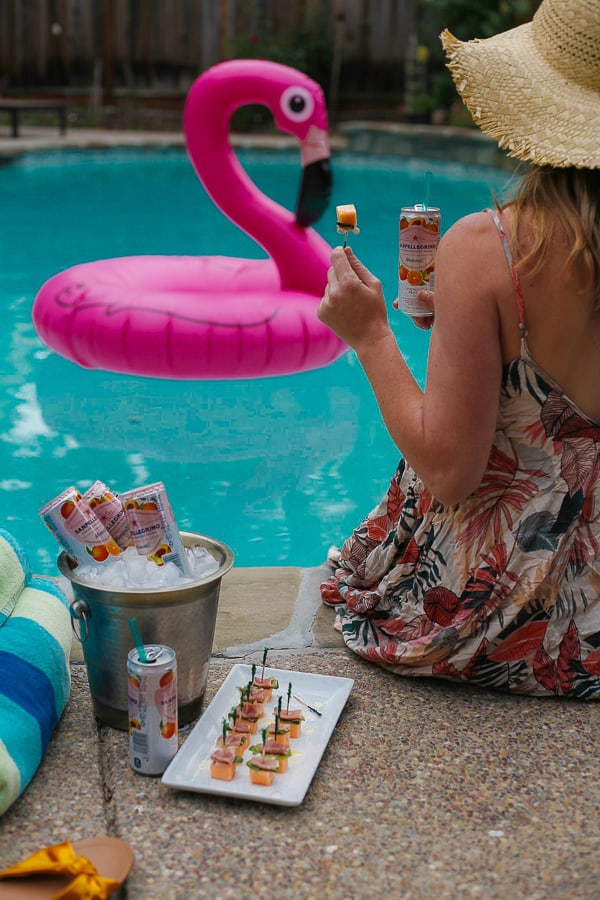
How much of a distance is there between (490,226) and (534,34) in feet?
1.07

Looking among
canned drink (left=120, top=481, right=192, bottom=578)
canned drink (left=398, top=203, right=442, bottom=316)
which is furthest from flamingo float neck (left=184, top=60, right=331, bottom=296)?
canned drink (left=120, top=481, right=192, bottom=578)

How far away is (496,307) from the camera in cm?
164

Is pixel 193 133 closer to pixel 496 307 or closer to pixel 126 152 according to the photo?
pixel 496 307

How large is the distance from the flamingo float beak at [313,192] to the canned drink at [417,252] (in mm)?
2909

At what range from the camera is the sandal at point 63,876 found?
1379 millimetres

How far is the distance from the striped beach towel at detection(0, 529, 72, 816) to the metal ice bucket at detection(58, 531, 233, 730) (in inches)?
2.9

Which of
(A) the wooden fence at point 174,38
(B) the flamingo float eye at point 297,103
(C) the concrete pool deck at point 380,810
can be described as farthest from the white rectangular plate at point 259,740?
(A) the wooden fence at point 174,38

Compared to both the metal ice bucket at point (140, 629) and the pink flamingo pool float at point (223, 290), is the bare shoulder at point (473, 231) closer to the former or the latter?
the metal ice bucket at point (140, 629)

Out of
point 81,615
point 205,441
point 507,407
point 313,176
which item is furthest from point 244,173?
point 81,615

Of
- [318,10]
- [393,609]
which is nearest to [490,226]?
[393,609]

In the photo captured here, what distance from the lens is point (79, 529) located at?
1807 mm

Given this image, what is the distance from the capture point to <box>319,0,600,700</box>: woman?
1.60 meters

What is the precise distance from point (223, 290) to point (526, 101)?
10.7 ft

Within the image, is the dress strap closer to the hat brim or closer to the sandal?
the hat brim
